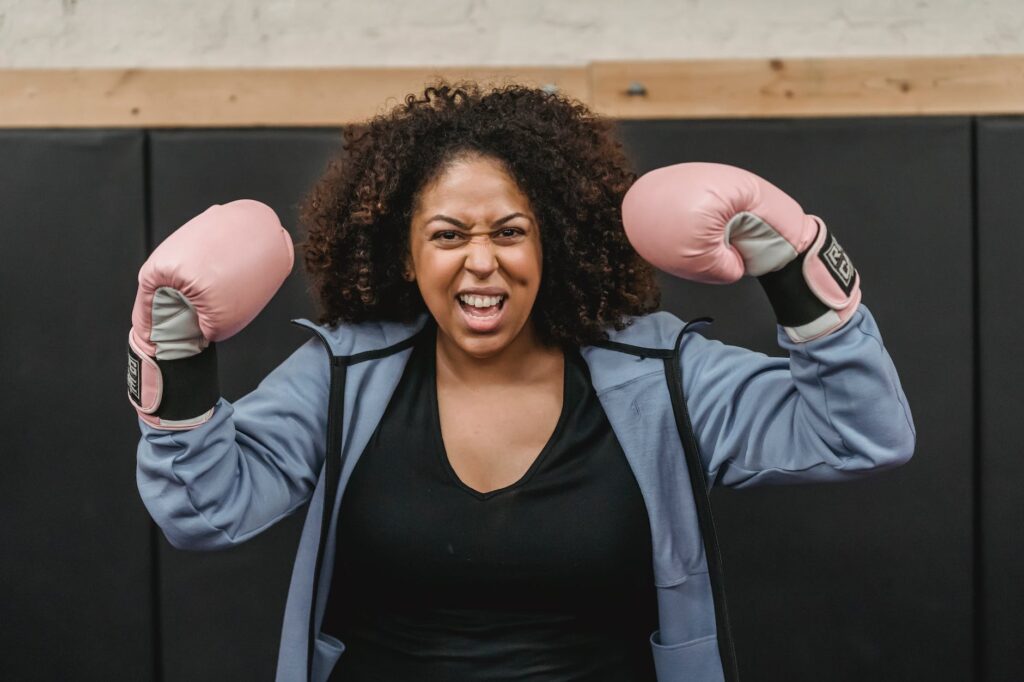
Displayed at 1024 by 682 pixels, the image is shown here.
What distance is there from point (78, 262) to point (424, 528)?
43.5 inches

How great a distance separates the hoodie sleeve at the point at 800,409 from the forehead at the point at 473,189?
0.31m

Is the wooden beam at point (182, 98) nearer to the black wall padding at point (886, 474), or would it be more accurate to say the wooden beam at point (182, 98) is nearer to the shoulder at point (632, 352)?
the black wall padding at point (886, 474)

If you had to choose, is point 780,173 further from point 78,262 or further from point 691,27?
point 78,262

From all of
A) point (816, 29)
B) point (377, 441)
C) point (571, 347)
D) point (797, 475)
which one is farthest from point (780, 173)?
point (377, 441)

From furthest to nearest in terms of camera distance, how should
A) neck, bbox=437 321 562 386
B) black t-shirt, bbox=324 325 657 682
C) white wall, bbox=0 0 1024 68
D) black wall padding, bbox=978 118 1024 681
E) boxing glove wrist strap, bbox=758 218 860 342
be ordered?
white wall, bbox=0 0 1024 68 → black wall padding, bbox=978 118 1024 681 → neck, bbox=437 321 562 386 → black t-shirt, bbox=324 325 657 682 → boxing glove wrist strap, bbox=758 218 860 342

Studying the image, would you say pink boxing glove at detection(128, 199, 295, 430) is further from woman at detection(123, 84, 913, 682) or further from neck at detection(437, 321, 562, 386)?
neck at detection(437, 321, 562, 386)

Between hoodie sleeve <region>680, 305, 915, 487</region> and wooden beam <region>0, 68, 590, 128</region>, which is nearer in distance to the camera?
hoodie sleeve <region>680, 305, 915, 487</region>

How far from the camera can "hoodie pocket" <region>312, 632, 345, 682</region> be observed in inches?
53.6

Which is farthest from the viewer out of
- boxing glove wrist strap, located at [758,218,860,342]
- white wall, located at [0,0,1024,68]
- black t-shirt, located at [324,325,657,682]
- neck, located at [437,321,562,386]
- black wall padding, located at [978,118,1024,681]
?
white wall, located at [0,0,1024,68]

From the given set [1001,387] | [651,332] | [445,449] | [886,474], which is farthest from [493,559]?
[1001,387]

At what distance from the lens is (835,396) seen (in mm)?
1150

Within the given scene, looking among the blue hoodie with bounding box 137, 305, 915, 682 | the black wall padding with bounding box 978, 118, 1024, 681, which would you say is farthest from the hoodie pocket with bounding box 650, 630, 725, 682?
the black wall padding with bounding box 978, 118, 1024, 681

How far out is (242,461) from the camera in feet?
4.23

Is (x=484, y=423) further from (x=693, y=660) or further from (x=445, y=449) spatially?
(x=693, y=660)
